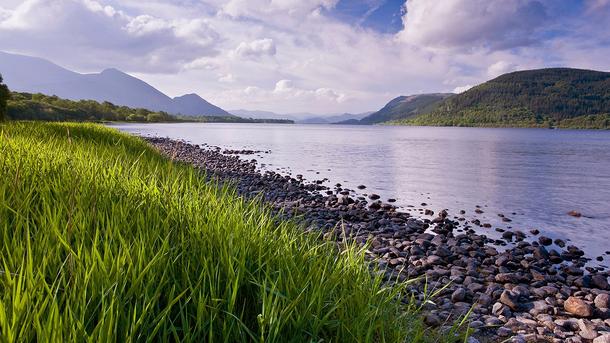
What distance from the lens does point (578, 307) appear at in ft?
24.3

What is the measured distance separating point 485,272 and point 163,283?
353 inches

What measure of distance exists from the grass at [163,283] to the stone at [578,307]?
5.15 m

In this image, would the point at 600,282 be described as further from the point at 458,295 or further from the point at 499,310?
the point at 458,295

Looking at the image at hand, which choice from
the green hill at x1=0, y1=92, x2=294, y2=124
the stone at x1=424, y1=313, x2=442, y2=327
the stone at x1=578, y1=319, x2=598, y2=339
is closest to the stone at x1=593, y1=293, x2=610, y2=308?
the stone at x1=578, y1=319, x2=598, y2=339

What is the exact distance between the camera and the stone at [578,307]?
23.9 ft

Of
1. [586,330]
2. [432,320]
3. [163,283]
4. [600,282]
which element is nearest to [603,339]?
[586,330]

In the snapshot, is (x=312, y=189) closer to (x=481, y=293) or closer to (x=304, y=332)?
(x=481, y=293)

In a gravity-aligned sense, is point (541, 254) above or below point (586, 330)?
below

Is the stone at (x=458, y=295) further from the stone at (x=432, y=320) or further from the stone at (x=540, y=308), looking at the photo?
the stone at (x=432, y=320)

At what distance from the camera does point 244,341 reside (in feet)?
8.11

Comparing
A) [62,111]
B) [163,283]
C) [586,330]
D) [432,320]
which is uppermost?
[62,111]

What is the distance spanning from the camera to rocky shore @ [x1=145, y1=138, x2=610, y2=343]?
6.50 meters

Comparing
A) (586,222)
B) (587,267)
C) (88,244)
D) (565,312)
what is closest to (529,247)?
(587,267)

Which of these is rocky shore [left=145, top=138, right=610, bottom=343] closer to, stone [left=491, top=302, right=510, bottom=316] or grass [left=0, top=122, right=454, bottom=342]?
stone [left=491, top=302, right=510, bottom=316]
